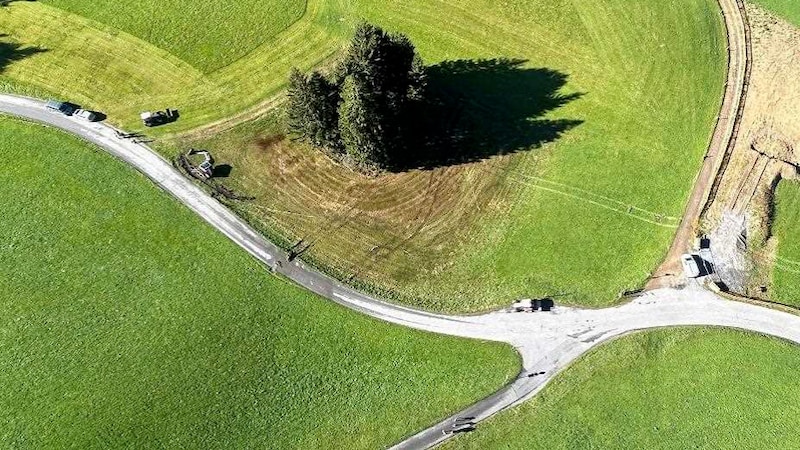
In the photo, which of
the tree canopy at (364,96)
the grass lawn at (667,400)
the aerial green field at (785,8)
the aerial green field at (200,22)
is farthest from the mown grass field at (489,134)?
the grass lawn at (667,400)

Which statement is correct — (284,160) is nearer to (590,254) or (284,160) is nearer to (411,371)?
(411,371)

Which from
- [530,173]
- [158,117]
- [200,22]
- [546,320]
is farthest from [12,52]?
[546,320]

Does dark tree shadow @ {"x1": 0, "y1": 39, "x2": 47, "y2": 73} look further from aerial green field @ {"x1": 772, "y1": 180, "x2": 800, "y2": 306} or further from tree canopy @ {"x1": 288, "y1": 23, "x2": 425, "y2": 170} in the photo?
aerial green field @ {"x1": 772, "y1": 180, "x2": 800, "y2": 306}

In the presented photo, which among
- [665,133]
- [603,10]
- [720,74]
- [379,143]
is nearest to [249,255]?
[379,143]

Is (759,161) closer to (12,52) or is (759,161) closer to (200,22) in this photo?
(200,22)

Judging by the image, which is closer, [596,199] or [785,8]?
[596,199]

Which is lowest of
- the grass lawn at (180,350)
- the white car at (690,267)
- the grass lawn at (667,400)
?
the grass lawn at (180,350)

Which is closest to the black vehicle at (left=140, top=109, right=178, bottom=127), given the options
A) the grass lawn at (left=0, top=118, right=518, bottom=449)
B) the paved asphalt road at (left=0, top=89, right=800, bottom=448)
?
the grass lawn at (left=0, top=118, right=518, bottom=449)

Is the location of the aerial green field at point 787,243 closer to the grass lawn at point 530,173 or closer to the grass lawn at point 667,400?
the grass lawn at point 667,400
